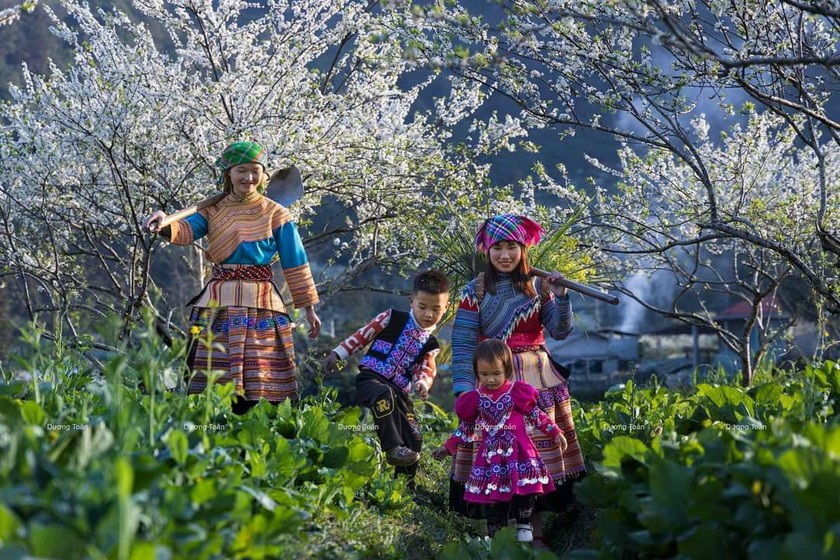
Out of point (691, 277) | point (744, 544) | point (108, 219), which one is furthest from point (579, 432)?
point (108, 219)

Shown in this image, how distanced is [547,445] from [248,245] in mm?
1838

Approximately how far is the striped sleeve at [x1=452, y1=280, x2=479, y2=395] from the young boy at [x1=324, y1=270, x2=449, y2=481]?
0.95 ft

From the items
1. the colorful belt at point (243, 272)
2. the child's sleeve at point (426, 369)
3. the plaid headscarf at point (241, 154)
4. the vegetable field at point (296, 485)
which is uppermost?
the plaid headscarf at point (241, 154)

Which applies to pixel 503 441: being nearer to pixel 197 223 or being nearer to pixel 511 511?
pixel 511 511

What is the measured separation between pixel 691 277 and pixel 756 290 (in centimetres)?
71

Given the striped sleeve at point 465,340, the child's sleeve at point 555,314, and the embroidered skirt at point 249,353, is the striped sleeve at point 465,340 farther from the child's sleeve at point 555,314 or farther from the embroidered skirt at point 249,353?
the embroidered skirt at point 249,353

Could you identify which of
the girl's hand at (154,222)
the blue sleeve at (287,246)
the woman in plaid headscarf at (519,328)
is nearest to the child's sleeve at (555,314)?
the woman in plaid headscarf at (519,328)

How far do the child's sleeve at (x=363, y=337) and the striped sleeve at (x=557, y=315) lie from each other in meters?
0.91

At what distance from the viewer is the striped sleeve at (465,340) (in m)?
5.07

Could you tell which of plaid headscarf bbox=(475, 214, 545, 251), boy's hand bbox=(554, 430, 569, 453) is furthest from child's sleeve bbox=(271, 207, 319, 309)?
boy's hand bbox=(554, 430, 569, 453)

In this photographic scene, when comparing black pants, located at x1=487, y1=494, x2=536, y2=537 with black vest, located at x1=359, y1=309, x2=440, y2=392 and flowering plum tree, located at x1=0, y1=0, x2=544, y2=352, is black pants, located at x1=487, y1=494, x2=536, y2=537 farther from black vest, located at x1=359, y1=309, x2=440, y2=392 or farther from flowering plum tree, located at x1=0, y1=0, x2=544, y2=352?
flowering plum tree, located at x1=0, y1=0, x2=544, y2=352

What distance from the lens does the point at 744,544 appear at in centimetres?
259

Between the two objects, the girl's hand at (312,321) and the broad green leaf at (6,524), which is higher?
the girl's hand at (312,321)

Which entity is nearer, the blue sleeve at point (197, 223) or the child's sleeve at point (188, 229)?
the child's sleeve at point (188, 229)
